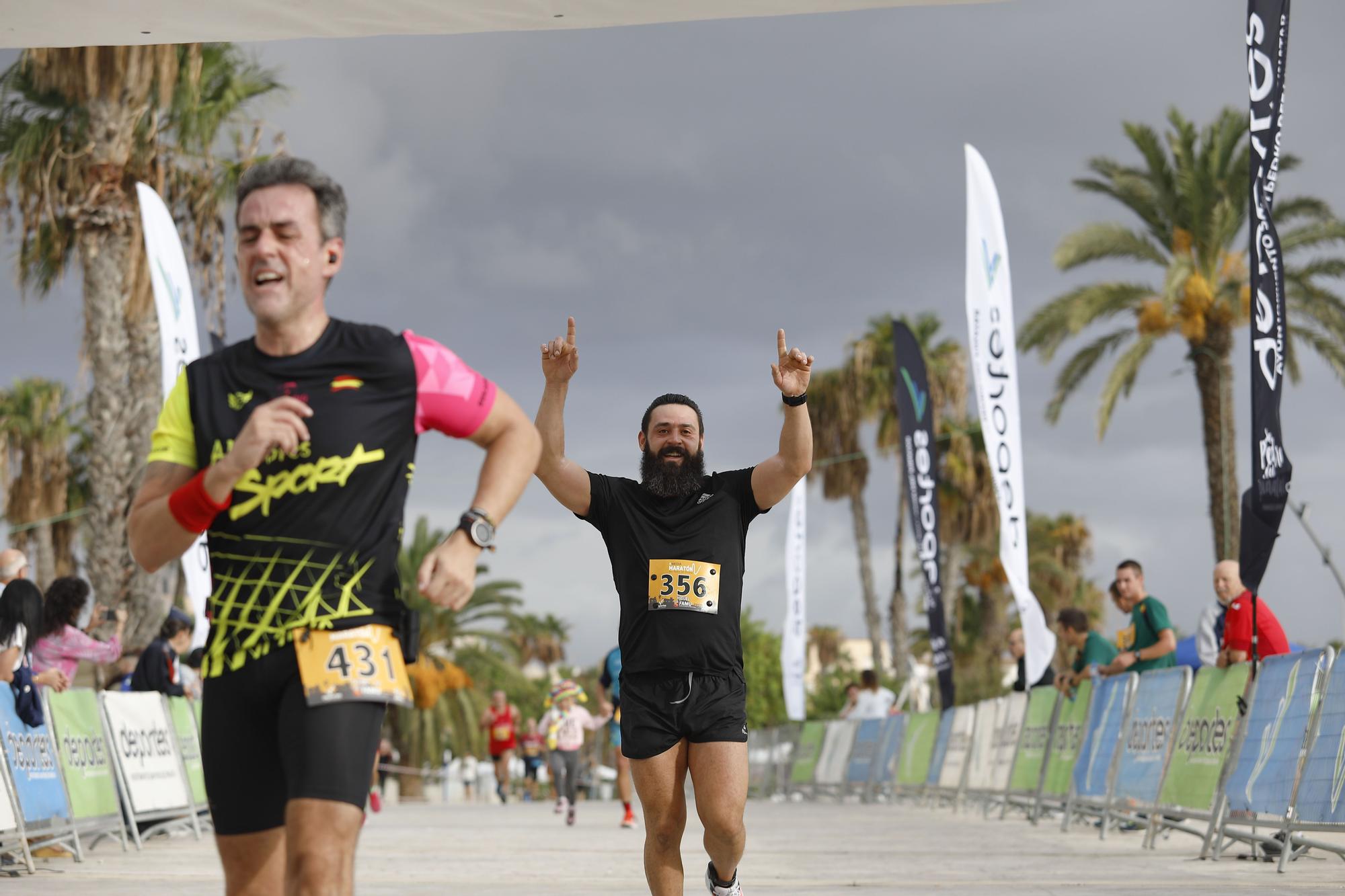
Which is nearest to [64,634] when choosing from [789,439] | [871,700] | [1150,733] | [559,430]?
[559,430]

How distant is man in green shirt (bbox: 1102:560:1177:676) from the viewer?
12539 millimetres

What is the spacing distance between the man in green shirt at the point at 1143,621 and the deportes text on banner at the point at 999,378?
7.15 feet

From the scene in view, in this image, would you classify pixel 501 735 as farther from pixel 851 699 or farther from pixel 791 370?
pixel 791 370

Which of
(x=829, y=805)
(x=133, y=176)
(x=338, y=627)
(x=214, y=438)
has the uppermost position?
(x=133, y=176)

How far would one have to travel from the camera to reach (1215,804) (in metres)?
9.86

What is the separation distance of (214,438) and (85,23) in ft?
13.8

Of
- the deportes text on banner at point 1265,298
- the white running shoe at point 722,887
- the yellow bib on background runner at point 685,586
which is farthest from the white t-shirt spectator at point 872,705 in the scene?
the yellow bib on background runner at point 685,586

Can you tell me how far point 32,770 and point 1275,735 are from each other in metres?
7.97

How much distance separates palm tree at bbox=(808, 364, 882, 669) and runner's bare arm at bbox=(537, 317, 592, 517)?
3980cm

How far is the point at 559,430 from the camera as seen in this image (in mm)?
6027

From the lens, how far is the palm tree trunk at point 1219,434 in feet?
86.7

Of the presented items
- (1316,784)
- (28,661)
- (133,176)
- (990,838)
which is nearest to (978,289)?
(990,838)

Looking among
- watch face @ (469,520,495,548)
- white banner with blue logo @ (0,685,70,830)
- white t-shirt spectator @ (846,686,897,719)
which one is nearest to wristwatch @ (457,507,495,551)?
watch face @ (469,520,495,548)

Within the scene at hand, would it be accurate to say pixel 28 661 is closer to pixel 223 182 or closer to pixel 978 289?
pixel 978 289
